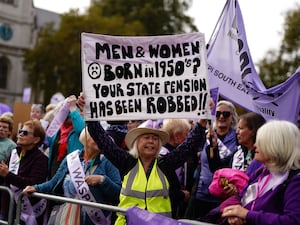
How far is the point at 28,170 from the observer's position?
21.3ft

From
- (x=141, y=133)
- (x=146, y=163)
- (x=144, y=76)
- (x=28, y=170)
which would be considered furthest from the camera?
(x=28, y=170)

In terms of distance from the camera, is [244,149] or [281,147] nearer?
[281,147]

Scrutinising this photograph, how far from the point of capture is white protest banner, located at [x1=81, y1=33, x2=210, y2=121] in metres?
5.22

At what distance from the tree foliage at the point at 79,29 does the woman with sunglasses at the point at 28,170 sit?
3303 centimetres

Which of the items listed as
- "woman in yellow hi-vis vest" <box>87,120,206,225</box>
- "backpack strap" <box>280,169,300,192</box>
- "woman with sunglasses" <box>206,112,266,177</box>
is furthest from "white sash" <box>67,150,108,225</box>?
"backpack strap" <box>280,169,300,192</box>

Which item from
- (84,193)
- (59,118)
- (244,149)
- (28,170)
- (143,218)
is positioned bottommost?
(143,218)

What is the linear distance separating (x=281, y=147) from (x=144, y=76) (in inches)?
69.4

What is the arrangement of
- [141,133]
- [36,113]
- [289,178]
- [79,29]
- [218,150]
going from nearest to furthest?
1. [289,178]
2. [141,133]
3. [218,150]
4. [36,113]
5. [79,29]

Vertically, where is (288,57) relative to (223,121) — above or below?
above

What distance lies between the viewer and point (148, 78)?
531 centimetres

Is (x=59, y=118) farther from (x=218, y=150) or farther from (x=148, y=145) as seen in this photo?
(x=148, y=145)

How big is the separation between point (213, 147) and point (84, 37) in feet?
5.22

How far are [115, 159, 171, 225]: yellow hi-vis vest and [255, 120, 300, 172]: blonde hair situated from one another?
3.96 ft

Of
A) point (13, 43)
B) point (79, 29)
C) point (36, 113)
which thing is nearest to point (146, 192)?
point (36, 113)
